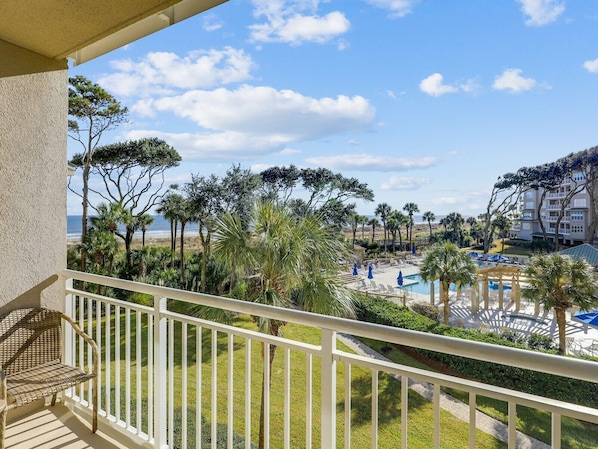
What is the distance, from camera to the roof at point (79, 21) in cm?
175

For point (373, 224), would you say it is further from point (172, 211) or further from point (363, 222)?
point (172, 211)

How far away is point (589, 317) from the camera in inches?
556

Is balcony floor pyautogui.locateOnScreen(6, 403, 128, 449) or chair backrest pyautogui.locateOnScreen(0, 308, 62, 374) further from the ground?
chair backrest pyautogui.locateOnScreen(0, 308, 62, 374)

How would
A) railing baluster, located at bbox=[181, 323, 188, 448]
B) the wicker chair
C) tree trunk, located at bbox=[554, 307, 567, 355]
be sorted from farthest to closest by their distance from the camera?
tree trunk, located at bbox=[554, 307, 567, 355]
the wicker chair
railing baluster, located at bbox=[181, 323, 188, 448]

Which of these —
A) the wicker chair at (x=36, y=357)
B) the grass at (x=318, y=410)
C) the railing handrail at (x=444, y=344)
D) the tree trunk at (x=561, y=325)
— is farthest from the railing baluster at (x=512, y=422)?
the tree trunk at (x=561, y=325)

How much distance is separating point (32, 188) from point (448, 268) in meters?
16.0

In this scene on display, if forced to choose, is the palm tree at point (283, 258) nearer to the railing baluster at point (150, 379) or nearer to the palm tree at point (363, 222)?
the railing baluster at point (150, 379)

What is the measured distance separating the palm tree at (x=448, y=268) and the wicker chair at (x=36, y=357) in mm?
15550

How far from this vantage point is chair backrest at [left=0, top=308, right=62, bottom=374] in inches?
84.2

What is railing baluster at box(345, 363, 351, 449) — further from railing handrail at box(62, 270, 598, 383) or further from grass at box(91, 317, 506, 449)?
grass at box(91, 317, 506, 449)

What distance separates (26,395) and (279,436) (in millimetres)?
8068

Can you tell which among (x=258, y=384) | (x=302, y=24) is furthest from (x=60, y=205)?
(x=302, y=24)

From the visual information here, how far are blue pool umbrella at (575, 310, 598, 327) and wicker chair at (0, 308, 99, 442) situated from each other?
55.5 ft

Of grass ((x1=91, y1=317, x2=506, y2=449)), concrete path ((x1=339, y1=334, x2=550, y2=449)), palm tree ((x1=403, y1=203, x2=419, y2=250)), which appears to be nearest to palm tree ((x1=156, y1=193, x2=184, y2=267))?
grass ((x1=91, y1=317, x2=506, y2=449))
